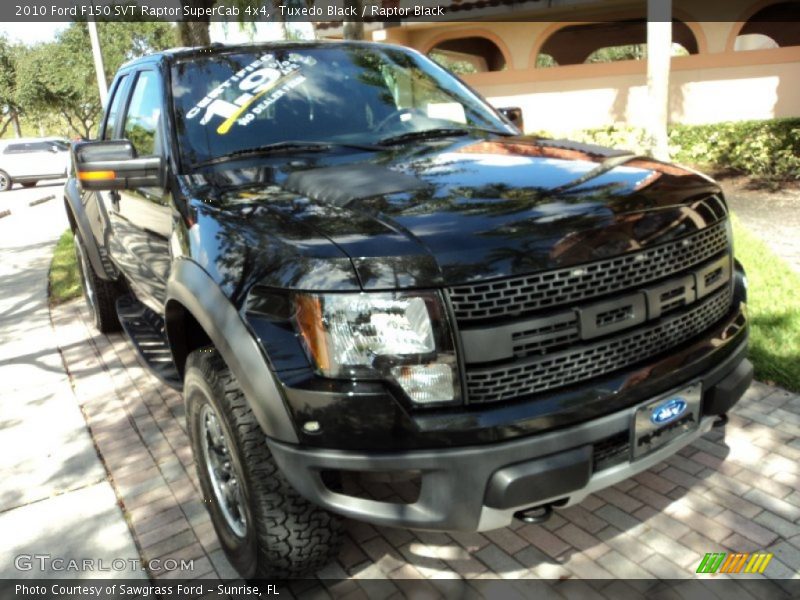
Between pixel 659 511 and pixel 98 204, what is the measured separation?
3.85m

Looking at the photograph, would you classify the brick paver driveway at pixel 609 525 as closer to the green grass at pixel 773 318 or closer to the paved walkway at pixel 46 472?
the paved walkway at pixel 46 472

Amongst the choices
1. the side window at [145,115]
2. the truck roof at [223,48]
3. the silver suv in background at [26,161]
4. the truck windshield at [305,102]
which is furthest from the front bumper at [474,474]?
the silver suv in background at [26,161]

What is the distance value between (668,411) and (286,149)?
6.30 feet

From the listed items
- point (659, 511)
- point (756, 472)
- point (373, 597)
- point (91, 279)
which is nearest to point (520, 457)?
point (373, 597)

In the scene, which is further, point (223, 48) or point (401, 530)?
point (223, 48)

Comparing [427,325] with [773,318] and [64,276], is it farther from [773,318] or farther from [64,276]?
[64,276]

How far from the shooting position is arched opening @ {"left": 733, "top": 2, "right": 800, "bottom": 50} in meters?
16.3

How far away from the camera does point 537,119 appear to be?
16172mm

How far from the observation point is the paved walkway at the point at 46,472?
119 inches

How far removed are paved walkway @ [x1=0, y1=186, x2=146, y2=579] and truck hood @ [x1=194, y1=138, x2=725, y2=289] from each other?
1.64 metres

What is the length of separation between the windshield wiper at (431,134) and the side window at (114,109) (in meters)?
2.05

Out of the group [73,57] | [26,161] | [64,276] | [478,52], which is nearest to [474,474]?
[64,276]

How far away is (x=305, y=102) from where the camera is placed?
338cm

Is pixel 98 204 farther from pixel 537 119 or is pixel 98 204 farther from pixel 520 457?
pixel 537 119
